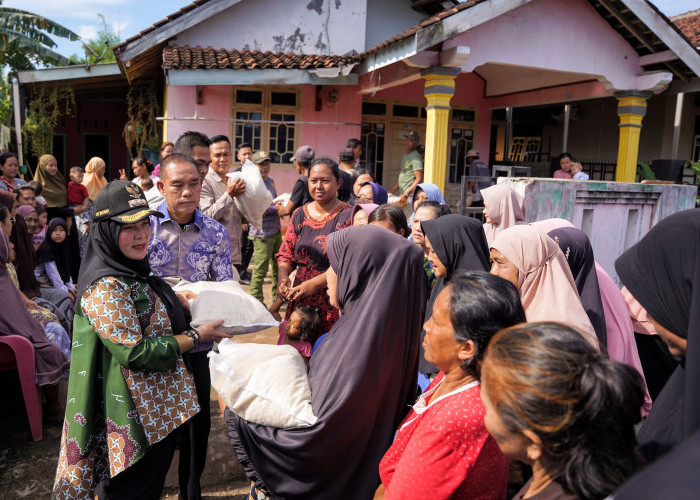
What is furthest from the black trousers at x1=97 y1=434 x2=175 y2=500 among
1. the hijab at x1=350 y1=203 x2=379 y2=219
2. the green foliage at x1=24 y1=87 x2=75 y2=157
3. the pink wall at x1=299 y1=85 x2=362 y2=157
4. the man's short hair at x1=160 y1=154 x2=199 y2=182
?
the green foliage at x1=24 y1=87 x2=75 y2=157

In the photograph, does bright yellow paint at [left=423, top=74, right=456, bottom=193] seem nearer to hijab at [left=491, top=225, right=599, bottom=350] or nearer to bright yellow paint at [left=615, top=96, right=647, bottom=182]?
bright yellow paint at [left=615, top=96, right=647, bottom=182]

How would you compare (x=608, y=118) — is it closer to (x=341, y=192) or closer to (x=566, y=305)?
(x=341, y=192)

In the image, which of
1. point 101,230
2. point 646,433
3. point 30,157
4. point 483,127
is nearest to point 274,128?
point 483,127

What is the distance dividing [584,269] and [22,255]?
13.5 feet

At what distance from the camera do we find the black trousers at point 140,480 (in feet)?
6.76

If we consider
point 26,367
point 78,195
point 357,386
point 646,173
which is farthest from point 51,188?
point 646,173

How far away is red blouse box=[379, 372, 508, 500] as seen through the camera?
1479 mm

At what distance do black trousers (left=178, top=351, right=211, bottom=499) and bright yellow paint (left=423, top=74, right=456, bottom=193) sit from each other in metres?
6.03

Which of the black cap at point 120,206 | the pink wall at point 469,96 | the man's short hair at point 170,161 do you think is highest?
the pink wall at point 469,96

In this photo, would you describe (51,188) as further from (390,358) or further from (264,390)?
(390,358)

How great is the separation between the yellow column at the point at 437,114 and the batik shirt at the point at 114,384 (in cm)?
648

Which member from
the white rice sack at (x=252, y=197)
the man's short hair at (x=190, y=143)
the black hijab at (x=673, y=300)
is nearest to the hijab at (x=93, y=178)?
the white rice sack at (x=252, y=197)

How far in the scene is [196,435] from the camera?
8.57 feet

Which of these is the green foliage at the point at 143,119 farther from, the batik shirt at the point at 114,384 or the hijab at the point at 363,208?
the batik shirt at the point at 114,384
